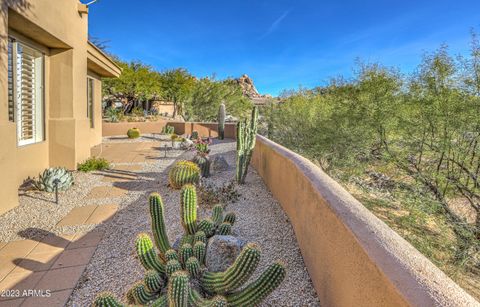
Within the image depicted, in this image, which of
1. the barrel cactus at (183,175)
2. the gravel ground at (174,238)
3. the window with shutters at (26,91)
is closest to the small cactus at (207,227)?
the gravel ground at (174,238)

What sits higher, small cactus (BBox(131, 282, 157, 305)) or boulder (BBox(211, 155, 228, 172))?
boulder (BBox(211, 155, 228, 172))

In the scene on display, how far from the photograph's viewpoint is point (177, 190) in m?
7.16

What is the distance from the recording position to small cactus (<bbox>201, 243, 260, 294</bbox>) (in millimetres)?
2715

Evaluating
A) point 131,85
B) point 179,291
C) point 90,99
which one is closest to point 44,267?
point 179,291

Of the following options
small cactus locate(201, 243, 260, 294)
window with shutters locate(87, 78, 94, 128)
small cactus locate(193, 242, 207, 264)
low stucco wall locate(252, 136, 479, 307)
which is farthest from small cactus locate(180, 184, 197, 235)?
window with shutters locate(87, 78, 94, 128)

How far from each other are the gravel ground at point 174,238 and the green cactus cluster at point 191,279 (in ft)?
1.58

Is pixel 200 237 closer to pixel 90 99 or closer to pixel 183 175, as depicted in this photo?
pixel 183 175

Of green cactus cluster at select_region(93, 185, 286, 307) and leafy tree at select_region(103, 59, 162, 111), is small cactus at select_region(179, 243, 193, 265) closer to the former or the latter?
green cactus cluster at select_region(93, 185, 286, 307)

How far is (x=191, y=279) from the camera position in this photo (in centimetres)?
306

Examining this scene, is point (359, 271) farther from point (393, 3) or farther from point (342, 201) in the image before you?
point (393, 3)

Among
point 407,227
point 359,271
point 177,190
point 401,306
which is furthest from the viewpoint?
point 177,190

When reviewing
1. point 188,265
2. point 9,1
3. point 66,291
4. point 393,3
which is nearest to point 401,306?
point 188,265

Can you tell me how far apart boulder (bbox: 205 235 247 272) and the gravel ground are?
19.6 inches

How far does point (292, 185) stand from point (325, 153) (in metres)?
6.34
